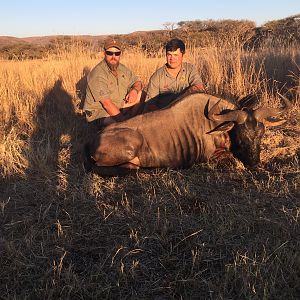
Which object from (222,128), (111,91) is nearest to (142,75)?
(111,91)

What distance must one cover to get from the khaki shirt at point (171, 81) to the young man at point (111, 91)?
41 cm

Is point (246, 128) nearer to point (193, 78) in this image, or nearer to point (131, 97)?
point (193, 78)

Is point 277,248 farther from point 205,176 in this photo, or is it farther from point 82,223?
point 205,176

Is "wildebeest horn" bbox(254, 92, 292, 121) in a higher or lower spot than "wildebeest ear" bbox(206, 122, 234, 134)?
higher

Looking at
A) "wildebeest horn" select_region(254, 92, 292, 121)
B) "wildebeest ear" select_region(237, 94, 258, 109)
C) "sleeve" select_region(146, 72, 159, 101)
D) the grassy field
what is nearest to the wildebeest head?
"wildebeest horn" select_region(254, 92, 292, 121)

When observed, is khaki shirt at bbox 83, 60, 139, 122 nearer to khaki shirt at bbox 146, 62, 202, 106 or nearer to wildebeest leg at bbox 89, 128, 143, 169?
khaki shirt at bbox 146, 62, 202, 106

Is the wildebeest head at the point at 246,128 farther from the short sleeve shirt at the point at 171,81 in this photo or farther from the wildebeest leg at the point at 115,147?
the short sleeve shirt at the point at 171,81

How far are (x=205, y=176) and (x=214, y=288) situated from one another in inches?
90.4

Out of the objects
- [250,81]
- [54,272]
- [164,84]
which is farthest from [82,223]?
[250,81]

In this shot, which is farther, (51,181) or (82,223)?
(51,181)

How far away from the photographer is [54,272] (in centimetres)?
272

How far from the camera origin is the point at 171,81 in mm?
6246

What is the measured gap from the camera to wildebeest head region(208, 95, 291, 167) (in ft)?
16.4

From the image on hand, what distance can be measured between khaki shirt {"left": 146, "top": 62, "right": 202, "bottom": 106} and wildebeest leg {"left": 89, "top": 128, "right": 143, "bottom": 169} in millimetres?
1464
